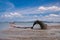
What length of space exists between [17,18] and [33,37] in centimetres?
36

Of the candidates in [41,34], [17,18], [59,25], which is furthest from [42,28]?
[17,18]

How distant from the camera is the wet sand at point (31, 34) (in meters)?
1.76

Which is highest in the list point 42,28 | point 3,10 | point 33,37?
point 3,10

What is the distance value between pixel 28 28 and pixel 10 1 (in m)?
0.46

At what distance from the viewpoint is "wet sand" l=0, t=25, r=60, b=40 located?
1760mm

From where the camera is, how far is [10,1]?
185 centimetres

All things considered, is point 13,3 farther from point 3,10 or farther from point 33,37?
point 33,37

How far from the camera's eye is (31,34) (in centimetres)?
179

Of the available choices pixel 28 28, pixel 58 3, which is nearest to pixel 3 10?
pixel 28 28

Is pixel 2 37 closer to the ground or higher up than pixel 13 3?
closer to the ground

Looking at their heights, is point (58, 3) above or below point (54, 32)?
above

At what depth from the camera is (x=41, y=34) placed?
5.82 feet

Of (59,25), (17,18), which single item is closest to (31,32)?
(17,18)

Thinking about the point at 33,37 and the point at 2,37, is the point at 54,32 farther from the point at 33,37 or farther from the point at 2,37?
the point at 2,37
